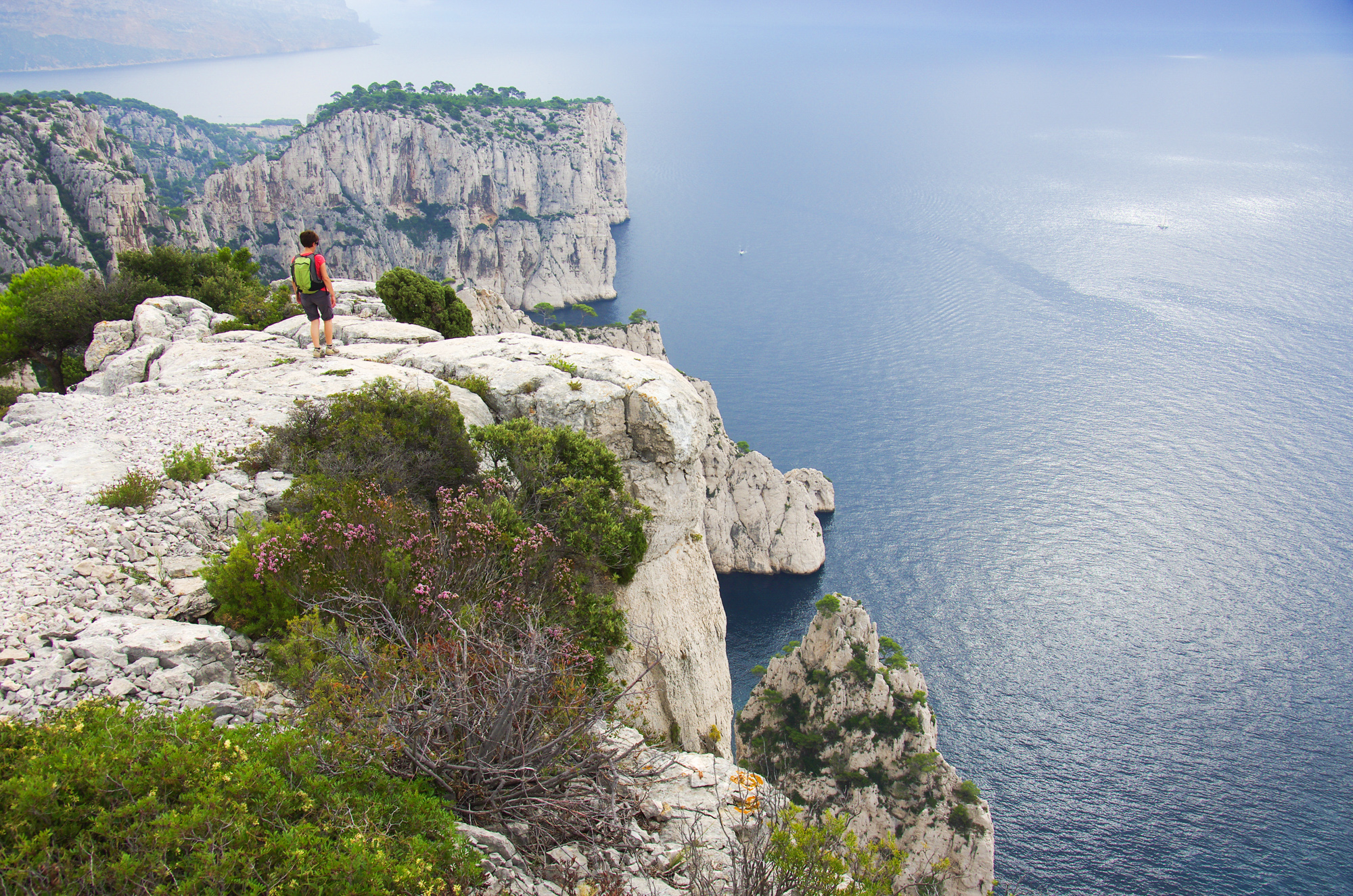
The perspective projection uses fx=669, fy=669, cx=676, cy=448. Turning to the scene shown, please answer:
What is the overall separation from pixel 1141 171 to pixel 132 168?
6821 inches

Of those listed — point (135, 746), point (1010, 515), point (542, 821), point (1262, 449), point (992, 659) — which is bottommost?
point (992, 659)

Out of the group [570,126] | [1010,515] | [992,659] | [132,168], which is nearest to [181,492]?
[992,659]

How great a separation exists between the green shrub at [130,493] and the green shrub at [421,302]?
11.3 m

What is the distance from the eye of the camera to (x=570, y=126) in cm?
11525

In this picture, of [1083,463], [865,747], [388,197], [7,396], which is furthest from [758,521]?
[388,197]

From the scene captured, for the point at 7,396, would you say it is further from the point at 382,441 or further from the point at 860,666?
the point at 860,666

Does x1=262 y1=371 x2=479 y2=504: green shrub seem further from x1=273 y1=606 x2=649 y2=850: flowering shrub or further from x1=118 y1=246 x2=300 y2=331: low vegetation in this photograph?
x1=118 y1=246 x2=300 y2=331: low vegetation

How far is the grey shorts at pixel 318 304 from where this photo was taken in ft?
51.4

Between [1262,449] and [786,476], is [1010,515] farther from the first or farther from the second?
[1262,449]

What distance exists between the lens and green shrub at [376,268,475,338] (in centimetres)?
2094

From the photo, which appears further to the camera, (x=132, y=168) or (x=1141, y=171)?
(x=1141, y=171)

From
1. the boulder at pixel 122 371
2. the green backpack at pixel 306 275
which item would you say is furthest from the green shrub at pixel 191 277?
the green backpack at pixel 306 275

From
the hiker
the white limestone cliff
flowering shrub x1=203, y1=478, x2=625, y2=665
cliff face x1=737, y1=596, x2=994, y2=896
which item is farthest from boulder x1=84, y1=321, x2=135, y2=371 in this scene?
the white limestone cliff

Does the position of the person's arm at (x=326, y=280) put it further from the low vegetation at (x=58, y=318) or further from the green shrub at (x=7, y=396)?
the low vegetation at (x=58, y=318)
